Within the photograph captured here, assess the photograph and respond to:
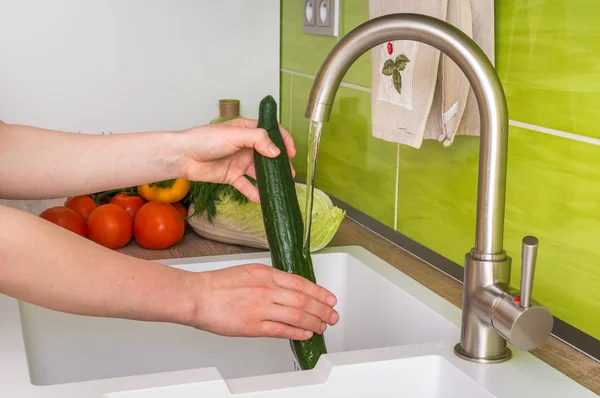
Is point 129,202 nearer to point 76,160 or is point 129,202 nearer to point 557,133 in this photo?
point 76,160

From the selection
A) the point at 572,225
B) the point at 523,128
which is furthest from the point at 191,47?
the point at 572,225

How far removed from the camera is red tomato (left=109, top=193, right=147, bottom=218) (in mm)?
1443

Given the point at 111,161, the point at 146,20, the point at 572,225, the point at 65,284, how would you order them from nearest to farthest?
the point at 65,284 → the point at 572,225 → the point at 111,161 → the point at 146,20

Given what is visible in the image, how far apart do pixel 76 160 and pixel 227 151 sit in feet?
0.68

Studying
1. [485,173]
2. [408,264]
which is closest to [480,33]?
[485,173]

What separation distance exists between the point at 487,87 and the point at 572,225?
25 centimetres

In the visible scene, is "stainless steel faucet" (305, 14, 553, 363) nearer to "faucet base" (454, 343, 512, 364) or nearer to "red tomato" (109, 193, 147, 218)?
"faucet base" (454, 343, 512, 364)

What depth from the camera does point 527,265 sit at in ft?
2.53

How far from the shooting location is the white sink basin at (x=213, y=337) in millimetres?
1086

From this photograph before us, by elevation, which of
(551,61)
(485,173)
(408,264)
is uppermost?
(551,61)

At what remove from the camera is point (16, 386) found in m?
0.81

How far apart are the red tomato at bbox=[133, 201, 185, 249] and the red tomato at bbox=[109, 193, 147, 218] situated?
0.05 meters

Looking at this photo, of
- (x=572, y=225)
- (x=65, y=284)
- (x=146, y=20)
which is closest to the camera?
(x=65, y=284)

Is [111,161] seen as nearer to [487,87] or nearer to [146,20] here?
[487,87]
